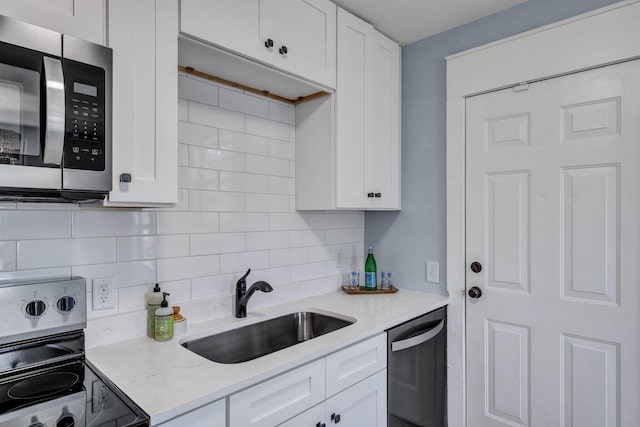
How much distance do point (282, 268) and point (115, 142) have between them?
1112mm

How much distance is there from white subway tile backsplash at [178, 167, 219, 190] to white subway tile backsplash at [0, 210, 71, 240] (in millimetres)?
444

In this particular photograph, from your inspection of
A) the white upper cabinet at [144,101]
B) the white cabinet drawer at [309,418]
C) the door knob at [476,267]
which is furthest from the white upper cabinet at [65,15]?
the door knob at [476,267]

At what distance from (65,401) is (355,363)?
0.97 m

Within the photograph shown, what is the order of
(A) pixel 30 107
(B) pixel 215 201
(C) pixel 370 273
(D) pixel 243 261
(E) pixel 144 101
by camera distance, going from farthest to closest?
(C) pixel 370 273
(D) pixel 243 261
(B) pixel 215 201
(E) pixel 144 101
(A) pixel 30 107

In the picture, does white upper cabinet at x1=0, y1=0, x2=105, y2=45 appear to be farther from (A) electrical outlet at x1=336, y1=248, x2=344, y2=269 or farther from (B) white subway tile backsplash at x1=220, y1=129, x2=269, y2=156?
(A) electrical outlet at x1=336, y1=248, x2=344, y2=269

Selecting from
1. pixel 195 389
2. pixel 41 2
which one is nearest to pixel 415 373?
pixel 195 389

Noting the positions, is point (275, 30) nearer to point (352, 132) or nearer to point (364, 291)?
point (352, 132)

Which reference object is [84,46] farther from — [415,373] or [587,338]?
[587,338]

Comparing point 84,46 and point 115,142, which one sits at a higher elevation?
point 84,46

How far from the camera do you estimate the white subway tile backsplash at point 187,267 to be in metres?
1.58

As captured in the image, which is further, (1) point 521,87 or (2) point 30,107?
(1) point 521,87

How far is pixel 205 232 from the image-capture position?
171 cm

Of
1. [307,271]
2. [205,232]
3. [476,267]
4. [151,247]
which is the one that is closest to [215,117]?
[205,232]

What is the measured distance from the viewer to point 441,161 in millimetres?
2184
